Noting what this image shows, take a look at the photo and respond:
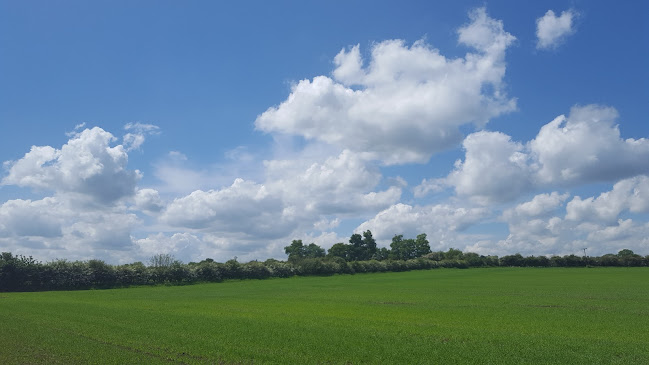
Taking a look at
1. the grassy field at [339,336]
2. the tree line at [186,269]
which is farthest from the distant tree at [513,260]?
the grassy field at [339,336]

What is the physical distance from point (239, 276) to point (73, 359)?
3774 inches

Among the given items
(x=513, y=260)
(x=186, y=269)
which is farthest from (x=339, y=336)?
(x=513, y=260)

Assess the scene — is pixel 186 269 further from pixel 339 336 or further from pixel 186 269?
pixel 339 336

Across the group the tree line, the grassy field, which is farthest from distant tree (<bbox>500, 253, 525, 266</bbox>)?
the grassy field

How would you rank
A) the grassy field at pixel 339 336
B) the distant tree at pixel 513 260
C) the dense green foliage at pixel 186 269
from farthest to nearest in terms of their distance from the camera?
the distant tree at pixel 513 260
the dense green foliage at pixel 186 269
the grassy field at pixel 339 336

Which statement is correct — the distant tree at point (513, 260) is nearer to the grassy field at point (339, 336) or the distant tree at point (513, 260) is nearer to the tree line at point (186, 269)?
the tree line at point (186, 269)

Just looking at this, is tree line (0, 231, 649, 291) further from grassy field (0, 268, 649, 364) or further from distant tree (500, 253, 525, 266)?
grassy field (0, 268, 649, 364)

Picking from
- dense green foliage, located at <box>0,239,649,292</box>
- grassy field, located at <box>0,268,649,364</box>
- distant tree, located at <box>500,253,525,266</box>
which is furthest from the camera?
distant tree, located at <box>500,253,525,266</box>

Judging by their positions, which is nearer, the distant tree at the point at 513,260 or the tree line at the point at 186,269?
the tree line at the point at 186,269

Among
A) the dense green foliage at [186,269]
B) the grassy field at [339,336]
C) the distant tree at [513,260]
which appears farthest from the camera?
the distant tree at [513,260]

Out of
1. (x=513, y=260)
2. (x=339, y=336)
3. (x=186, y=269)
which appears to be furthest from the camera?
(x=513, y=260)

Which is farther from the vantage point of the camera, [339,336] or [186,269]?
[186,269]

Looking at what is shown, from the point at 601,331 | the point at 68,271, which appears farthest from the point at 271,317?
the point at 68,271

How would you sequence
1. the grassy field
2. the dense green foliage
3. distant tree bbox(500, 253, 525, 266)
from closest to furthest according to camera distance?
the grassy field < the dense green foliage < distant tree bbox(500, 253, 525, 266)
